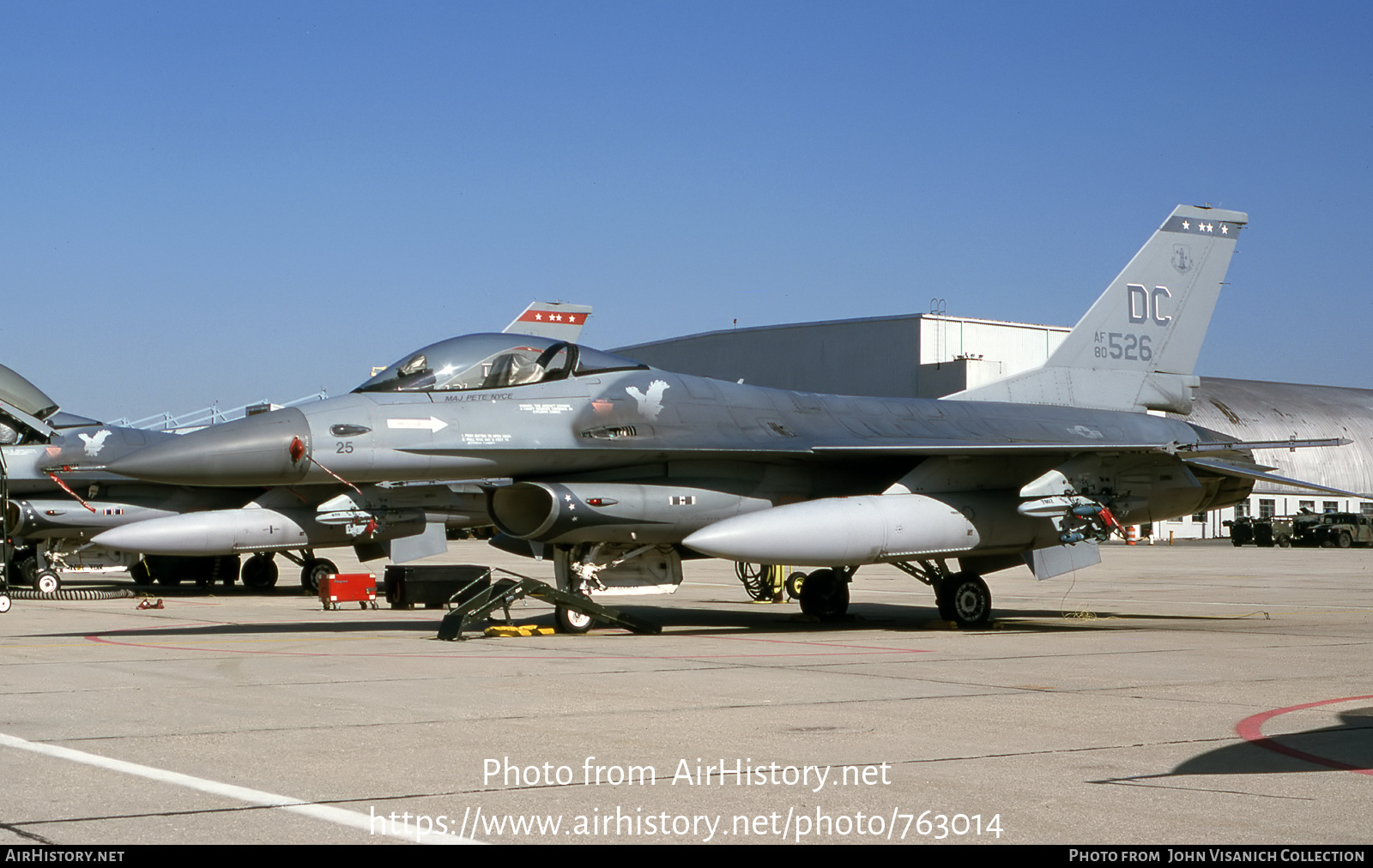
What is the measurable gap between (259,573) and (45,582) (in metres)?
3.73

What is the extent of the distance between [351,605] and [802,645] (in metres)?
8.82

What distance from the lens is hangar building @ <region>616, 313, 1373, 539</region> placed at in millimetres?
48469

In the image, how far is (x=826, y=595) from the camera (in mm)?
15531

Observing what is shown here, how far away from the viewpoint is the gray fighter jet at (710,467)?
11984mm

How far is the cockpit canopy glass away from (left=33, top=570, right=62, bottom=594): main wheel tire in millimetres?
11914

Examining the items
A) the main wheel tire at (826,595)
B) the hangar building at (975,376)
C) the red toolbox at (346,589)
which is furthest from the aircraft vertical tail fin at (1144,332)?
the hangar building at (975,376)

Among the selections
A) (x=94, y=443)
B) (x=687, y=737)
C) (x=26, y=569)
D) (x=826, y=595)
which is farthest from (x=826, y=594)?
(x=26, y=569)

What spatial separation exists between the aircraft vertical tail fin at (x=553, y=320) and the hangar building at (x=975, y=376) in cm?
2096

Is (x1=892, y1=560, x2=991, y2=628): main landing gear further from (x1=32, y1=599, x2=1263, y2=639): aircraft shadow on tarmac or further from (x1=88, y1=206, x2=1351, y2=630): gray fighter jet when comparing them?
(x1=32, y1=599, x2=1263, y2=639): aircraft shadow on tarmac

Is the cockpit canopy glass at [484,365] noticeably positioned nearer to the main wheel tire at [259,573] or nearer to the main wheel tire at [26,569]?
the main wheel tire at [259,573]

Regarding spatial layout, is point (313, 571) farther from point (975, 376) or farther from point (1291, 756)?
point (975, 376)

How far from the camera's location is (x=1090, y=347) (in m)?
17.0
